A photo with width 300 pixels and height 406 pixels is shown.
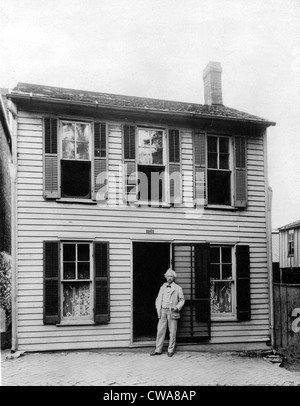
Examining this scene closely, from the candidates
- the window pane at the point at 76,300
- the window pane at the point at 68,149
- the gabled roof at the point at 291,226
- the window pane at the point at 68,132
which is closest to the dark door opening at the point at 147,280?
the window pane at the point at 76,300

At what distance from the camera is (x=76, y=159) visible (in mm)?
10695

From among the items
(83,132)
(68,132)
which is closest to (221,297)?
(83,132)

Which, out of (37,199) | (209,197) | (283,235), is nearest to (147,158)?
(209,197)

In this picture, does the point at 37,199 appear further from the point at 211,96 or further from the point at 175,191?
the point at 211,96

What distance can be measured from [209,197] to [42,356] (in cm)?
544

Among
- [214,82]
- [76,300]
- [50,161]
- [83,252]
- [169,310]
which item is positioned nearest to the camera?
[169,310]

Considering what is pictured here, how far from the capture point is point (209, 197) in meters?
11.8

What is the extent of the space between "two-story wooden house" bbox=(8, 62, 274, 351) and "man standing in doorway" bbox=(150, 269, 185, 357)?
65 centimetres

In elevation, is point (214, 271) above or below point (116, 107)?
below

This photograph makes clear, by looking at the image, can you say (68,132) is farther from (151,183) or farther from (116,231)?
(116,231)

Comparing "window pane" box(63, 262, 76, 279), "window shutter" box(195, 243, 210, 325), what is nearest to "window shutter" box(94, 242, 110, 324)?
"window pane" box(63, 262, 76, 279)

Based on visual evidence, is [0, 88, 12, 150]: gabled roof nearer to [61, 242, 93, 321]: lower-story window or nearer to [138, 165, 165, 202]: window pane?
[138, 165, 165, 202]: window pane

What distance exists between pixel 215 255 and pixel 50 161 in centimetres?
462

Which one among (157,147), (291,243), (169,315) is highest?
(157,147)
